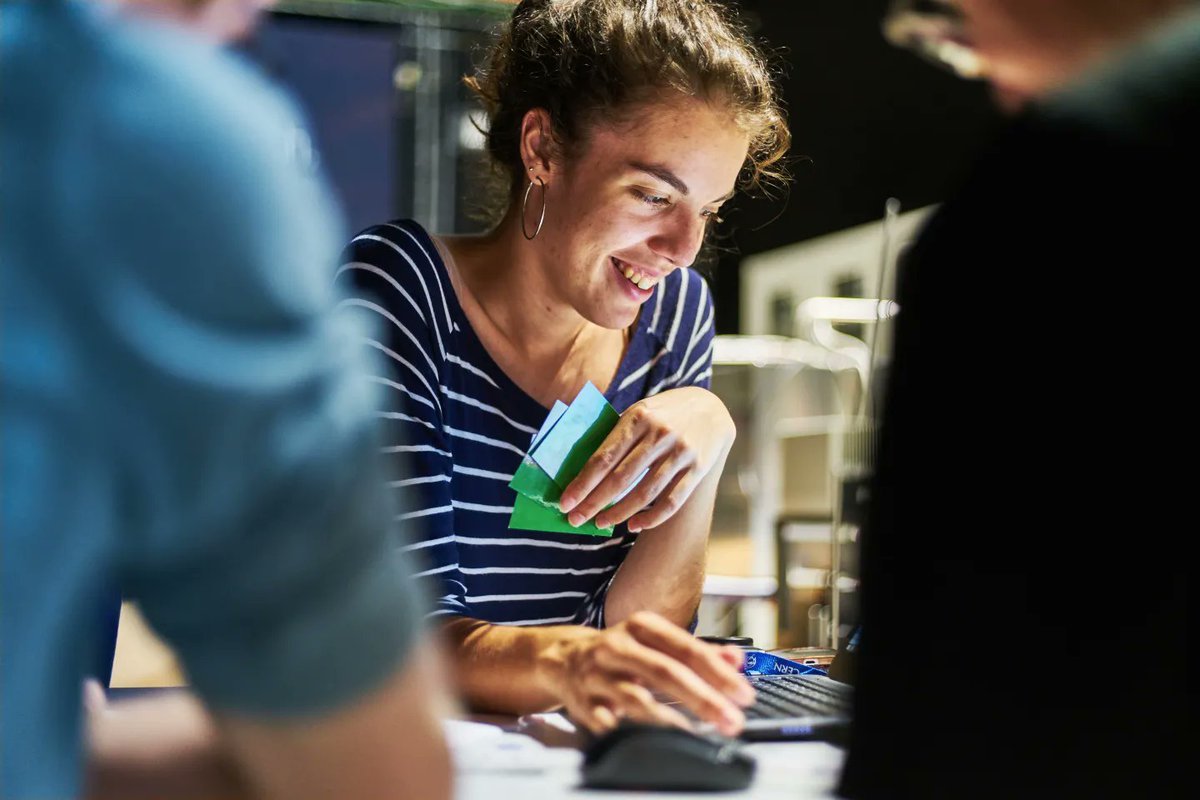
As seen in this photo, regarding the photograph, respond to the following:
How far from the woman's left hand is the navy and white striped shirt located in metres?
0.12

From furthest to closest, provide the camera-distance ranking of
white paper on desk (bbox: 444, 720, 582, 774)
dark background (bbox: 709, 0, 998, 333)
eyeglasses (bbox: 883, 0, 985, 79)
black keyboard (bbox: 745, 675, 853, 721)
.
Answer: dark background (bbox: 709, 0, 998, 333) < black keyboard (bbox: 745, 675, 853, 721) < white paper on desk (bbox: 444, 720, 582, 774) < eyeglasses (bbox: 883, 0, 985, 79)

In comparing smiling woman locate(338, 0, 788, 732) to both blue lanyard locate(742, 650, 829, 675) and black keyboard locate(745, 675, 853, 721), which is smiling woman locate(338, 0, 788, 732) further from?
black keyboard locate(745, 675, 853, 721)

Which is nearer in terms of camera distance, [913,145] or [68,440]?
[68,440]

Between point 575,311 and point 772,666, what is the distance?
0.52 m

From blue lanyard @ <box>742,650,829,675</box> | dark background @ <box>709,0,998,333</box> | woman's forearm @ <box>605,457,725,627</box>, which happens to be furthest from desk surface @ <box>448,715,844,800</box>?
dark background @ <box>709,0,998,333</box>

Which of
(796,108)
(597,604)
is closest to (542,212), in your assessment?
(597,604)

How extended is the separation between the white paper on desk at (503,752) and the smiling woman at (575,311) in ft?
0.76

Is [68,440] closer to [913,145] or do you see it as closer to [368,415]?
[368,415]

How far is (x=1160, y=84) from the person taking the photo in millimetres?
534

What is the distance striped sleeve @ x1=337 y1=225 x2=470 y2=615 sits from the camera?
1146 millimetres

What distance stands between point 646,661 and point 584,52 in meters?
0.83

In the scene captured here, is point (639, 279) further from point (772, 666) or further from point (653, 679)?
point (653, 679)

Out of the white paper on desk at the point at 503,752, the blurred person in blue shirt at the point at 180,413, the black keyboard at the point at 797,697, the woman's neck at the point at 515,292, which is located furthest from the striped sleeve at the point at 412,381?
the blurred person in blue shirt at the point at 180,413

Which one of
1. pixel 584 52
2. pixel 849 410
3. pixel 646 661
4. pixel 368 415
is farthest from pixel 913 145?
pixel 368 415
